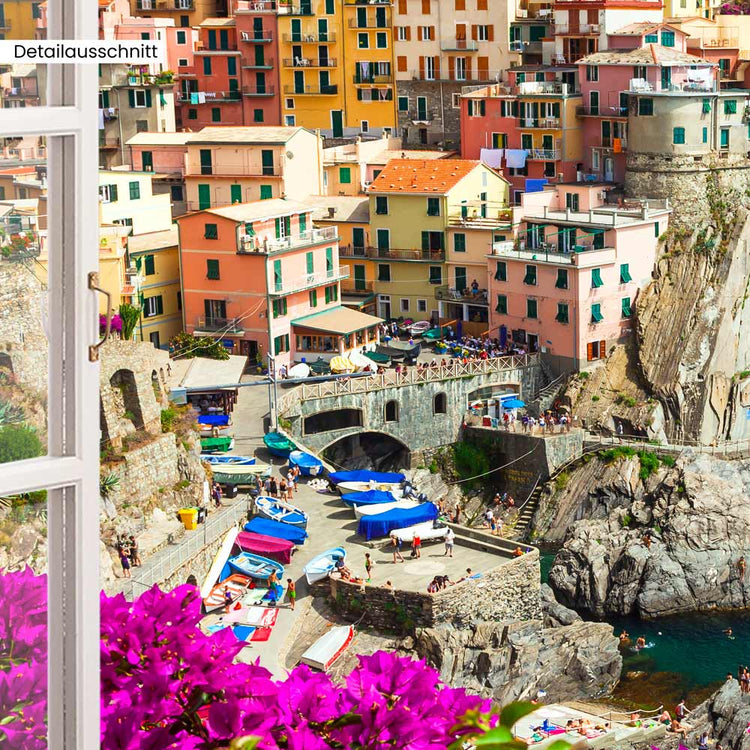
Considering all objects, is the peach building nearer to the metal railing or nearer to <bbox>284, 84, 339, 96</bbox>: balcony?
Result: the metal railing

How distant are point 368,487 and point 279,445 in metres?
3.20

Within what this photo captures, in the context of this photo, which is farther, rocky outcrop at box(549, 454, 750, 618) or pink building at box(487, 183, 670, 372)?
pink building at box(487, 183, 670, 372)

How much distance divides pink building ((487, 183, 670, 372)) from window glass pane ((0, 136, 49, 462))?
51.7 metres

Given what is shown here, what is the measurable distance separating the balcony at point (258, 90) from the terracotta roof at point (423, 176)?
14.9 meters

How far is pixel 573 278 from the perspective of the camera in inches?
2183

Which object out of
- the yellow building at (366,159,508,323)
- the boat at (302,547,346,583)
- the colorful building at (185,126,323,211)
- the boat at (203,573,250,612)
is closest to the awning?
the yellow building at (366,159,508,323)

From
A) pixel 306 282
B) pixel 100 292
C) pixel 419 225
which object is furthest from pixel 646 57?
pixel 100 292

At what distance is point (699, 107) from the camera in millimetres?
60688

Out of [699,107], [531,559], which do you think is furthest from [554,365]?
[531,559]

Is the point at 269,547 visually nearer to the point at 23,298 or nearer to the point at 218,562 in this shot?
the point at 218,562

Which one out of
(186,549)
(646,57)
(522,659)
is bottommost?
(522,659)

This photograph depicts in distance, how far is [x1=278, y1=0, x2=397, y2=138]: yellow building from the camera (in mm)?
74562

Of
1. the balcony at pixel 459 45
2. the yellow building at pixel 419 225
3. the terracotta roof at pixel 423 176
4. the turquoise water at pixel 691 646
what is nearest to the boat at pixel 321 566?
the turquoise water at pixel 691 646

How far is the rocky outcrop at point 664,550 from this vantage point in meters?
45.4
